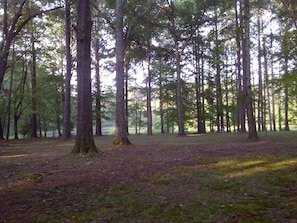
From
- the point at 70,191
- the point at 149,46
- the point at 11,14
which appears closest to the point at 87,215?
the point at 70,191

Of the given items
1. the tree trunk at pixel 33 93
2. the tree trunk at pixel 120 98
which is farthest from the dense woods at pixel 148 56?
the tree trunk at pixel 120 98

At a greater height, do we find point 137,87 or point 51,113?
point 137,87

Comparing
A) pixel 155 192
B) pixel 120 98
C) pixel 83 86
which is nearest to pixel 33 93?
pixel 120 98

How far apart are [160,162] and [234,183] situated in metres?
2.95

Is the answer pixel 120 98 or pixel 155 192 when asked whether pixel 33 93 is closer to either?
pixel 120 98

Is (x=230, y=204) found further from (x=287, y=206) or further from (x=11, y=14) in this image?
(x=11, y=14)

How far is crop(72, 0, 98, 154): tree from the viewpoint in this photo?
9.55m

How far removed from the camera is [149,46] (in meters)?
26.9

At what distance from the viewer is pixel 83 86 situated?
9594 millimetres

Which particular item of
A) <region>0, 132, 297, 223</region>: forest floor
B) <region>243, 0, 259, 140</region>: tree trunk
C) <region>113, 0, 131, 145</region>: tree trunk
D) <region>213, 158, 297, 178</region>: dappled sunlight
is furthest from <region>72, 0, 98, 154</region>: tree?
<region>243, 0, 259, 140</region>: tree trunk

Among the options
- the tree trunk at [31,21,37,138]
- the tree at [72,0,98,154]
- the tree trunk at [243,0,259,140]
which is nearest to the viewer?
the tree at [72,0,98,154]

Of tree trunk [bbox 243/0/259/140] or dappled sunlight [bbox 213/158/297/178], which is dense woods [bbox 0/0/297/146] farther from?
dappled sunlight [bbox 213/158/297/178]

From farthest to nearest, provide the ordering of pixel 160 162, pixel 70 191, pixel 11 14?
pixel 11 14 < pixel 160 162 < pixel 70 191

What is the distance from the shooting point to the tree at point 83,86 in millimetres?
9555
